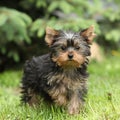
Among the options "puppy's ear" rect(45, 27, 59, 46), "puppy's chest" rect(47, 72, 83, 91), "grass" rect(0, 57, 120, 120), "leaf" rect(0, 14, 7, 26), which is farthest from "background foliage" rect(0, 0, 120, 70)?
"puppy's chest" rect(47, 72, 83, 91)

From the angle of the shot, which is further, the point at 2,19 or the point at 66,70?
the point at 2,19

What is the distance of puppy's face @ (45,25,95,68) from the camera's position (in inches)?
271

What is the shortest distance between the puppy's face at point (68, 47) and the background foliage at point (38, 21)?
3.83 meters

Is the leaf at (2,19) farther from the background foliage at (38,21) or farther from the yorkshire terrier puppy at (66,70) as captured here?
the yorkshire terrier puppy at (66,70)

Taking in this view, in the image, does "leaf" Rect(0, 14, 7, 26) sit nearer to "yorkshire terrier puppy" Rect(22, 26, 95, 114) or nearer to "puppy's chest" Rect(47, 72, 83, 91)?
"yorkshire terrier puppy" Rect(22, 26, 95, 114)

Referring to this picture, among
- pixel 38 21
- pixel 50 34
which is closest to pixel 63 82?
pixel 50 34

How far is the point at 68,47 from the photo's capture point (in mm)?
7020

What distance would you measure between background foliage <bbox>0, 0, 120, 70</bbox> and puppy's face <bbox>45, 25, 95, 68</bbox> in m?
3.83

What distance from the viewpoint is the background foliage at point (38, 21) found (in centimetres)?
1147

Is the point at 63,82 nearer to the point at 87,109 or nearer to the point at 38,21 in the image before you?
the point at 87,109

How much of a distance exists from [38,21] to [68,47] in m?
5.06

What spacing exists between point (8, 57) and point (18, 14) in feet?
7.12

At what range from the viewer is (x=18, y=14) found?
11172mm

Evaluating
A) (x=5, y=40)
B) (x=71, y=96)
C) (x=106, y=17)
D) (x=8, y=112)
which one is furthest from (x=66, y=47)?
(x=106, y=17)
